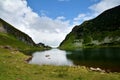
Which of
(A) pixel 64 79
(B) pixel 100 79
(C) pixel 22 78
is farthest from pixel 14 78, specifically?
(B) pixel 100 79

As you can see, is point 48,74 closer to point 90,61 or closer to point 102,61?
point 102,61

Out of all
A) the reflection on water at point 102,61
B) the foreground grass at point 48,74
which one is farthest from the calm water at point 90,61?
the foreground grass at point 48,74

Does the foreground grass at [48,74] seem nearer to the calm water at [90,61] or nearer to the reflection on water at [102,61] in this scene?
the reflection on water at [102,61]

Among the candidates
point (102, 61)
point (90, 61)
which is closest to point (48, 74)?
point (102, 61)

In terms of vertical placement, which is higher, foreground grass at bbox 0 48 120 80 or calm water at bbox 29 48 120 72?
calm water at bbox 29 48 120 72

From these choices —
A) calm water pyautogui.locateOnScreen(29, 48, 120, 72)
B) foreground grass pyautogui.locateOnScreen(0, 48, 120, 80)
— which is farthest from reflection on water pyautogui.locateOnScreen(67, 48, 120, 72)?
foreground grass pyautogui.locateOnScreen(0, 48, 120, 80)

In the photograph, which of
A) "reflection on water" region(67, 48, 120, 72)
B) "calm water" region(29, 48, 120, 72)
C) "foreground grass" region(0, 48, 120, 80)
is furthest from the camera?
"calm water" region(29, 48, 120, 72)

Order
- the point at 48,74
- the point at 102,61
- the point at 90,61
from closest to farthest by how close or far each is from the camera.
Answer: the point at 48,74 < the point at 102,61 < the point at 90,61

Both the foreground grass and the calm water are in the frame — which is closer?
the foreground grass

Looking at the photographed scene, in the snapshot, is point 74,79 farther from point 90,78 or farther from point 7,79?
point 7,79

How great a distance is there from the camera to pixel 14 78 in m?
33.0

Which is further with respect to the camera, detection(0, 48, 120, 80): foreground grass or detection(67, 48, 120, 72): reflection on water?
detection(67, 48, 120, 72): reflection on water

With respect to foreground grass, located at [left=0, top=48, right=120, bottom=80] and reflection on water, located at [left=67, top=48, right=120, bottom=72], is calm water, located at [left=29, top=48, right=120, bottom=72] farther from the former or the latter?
foreground grass, located at [left=0, top=48, right=120, bottom=80]

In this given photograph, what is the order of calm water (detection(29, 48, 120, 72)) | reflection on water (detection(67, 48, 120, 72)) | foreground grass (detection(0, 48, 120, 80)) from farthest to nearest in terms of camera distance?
calm water (detection(29, 48, 120, 72)) < reflection on water (detection(67, 48, 120, 72)) < foreground grass (detection(0, 48, 120, 80))
